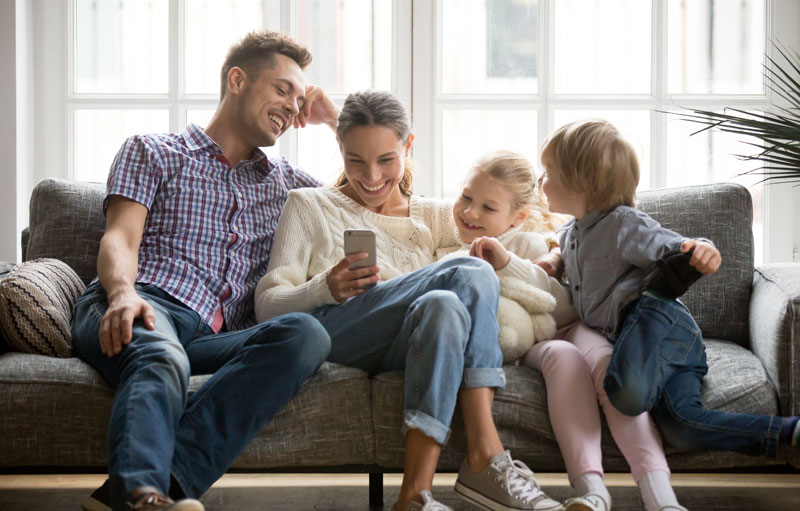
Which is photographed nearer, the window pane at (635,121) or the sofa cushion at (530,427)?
the sofa cushion at (530,427)

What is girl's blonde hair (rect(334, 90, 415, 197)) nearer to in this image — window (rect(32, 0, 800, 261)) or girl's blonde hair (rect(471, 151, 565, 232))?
girl's blonde hair (rect(471, 151, 565, 232))

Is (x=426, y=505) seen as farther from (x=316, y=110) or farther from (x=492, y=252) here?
(x=316, y=110)

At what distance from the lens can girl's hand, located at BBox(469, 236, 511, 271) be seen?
2.01m

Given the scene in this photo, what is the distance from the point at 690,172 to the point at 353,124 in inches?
60.4

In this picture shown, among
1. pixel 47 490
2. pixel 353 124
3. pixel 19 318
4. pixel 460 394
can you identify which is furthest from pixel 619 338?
pixel 47 490

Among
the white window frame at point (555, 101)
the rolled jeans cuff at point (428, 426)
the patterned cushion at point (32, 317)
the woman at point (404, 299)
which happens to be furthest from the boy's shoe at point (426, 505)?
the white window frame at point (555, 101)

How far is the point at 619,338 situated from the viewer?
1.83 meters

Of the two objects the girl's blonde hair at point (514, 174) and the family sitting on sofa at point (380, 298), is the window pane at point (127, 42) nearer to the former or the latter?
the family sitting on sofa at point (380, 298)

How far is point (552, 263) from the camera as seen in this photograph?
2.16m

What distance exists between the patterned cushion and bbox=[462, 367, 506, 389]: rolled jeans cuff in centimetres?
92

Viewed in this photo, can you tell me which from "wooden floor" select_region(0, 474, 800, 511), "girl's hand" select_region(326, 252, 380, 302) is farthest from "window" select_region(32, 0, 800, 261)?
"girl's hand" select_region(326, 252, 380, 302)

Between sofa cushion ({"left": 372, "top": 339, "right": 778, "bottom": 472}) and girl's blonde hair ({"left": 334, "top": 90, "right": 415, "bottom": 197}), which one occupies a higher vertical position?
girl's blonde hair ({"left": 334, "top": 90, "right": 415, "bottom": 197})

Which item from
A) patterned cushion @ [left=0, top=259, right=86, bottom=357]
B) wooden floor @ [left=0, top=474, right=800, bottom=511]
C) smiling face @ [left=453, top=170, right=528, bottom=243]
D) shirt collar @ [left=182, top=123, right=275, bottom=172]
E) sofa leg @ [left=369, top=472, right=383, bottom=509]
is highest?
shirt collar @ [left=182, top=123, right=275, bottom=172]

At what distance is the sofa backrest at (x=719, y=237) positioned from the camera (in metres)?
2.28
